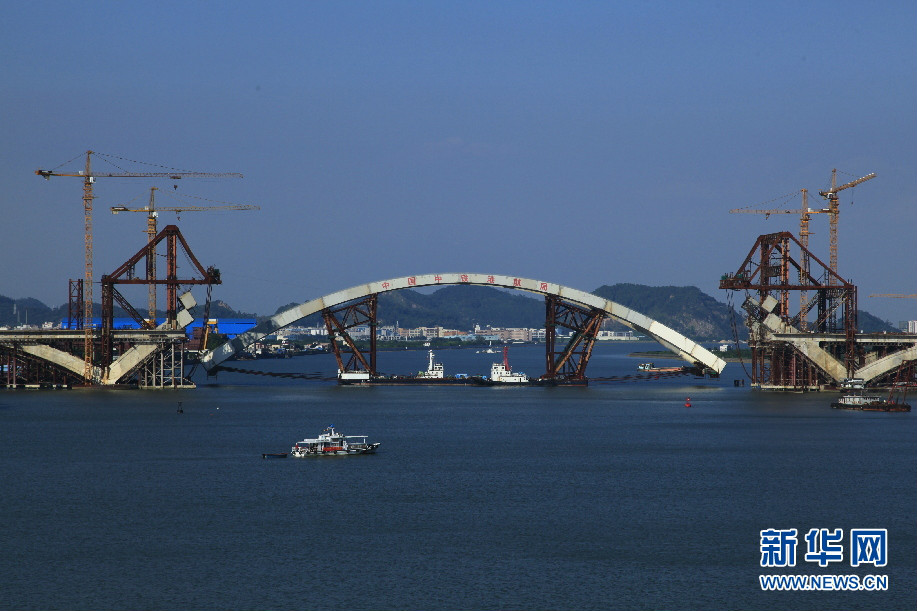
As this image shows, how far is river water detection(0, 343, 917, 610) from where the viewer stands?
172 ft

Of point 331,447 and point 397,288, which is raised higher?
point 397,288

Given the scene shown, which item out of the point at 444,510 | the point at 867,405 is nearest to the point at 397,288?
the point at 867,405

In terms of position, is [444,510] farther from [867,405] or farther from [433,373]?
[433,373]

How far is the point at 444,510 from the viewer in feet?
228

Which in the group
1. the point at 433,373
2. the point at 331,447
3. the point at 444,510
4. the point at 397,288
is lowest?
the point at 444,510

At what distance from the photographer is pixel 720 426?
398 ft

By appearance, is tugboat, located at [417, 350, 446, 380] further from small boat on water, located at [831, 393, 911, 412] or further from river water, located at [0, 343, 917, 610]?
small boat on water, located at [831, 393, 911, 412]

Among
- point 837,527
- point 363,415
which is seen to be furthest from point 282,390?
Answer: point 837,527

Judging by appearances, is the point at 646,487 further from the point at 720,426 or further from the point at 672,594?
the point at 720,426

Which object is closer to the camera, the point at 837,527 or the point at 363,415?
the point at 837,527

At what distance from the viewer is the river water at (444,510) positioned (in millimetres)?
52281

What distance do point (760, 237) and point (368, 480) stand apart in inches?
3925

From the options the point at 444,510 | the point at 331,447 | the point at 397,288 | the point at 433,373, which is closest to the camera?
the point at 444,510

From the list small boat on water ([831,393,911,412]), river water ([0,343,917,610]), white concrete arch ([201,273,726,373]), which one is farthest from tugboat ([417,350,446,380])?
small boat on water ([831,393,911,412])
